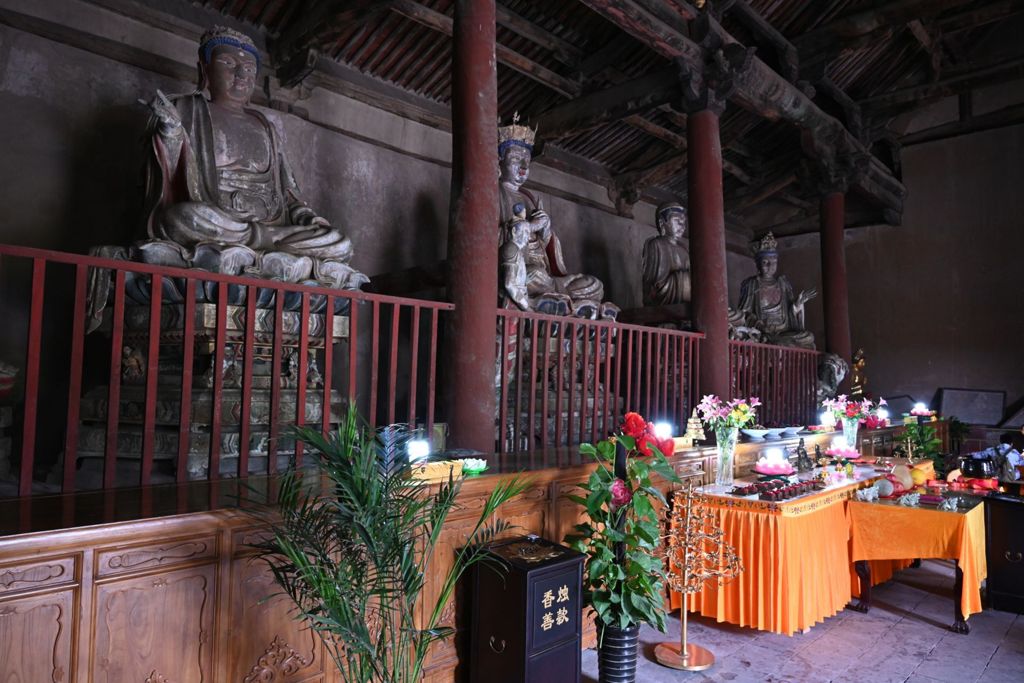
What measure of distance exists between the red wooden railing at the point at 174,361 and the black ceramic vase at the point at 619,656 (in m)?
1.37

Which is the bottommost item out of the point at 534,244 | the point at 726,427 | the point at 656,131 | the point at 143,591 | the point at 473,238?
the point at 143,591

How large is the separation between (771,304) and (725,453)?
488cm

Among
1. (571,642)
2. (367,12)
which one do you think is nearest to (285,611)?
(571,642)

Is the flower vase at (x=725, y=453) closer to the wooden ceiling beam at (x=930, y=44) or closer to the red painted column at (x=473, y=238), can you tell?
the red painted column at (x=473, y=238)

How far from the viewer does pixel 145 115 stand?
4.84 meters

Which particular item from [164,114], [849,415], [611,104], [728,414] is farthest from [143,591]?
[611,104]

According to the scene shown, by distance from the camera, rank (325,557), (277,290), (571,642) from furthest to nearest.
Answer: (277,290) → (571,642) → (325,557)

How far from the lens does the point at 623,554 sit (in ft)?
9.88

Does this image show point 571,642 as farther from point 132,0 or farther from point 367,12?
point 132,0

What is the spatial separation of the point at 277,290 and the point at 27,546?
140 centimetres

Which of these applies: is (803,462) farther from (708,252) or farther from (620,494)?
(620,494)

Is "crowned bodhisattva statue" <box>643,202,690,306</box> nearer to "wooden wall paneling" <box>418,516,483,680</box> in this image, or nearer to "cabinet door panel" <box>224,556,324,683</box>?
"wooden wall paneling" <box>418,516,483,680</box>

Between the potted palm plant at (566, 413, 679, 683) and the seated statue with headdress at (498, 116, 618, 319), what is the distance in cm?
231

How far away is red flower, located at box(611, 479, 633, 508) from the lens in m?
2.92
